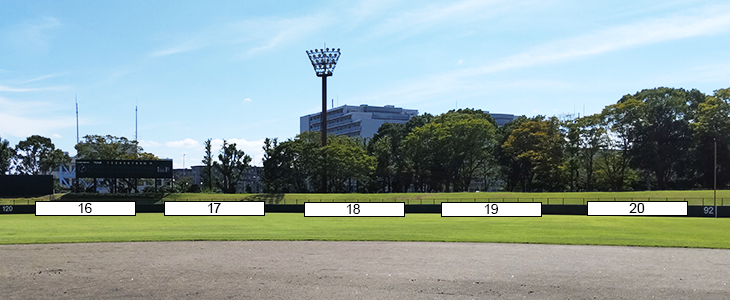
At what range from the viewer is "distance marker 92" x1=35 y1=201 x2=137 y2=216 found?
151 feet

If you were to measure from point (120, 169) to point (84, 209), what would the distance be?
34.2 meters

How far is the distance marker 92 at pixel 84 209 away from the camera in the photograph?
45938 millimetres

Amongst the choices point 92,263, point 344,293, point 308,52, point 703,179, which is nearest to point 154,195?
point 308,52

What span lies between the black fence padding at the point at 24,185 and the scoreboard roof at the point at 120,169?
4661 millimetres

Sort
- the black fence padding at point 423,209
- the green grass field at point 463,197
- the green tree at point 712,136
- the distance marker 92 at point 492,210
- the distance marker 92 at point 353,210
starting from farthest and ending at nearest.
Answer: the green tree at point 712,136 → the green grass field at point 463,197 → the black fence padding at point 423,209 → the distance marker 92 at point 353,210 → the distance marker 92 at point 492,210

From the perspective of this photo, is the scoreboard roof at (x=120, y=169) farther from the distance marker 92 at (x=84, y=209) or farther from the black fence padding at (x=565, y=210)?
the black fence padding at (x=565, y=210)

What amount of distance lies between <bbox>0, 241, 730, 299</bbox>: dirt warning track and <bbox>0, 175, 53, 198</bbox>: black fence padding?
59467mm

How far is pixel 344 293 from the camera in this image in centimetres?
1284

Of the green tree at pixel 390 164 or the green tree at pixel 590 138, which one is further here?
the green tree at pixel 390 164

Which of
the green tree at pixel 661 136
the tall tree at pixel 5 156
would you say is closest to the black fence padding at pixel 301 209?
the green tree at pixel 661 136

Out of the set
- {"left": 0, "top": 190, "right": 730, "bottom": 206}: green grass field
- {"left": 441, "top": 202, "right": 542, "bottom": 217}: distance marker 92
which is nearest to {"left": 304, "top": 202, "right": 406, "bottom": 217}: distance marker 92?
{"left": 441, "top": 202, "right": 542, "bottom": 217}: distance marker 92

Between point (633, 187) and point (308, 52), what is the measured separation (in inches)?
2360

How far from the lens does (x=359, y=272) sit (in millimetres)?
15758

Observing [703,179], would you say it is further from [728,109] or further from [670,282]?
[670,282]
